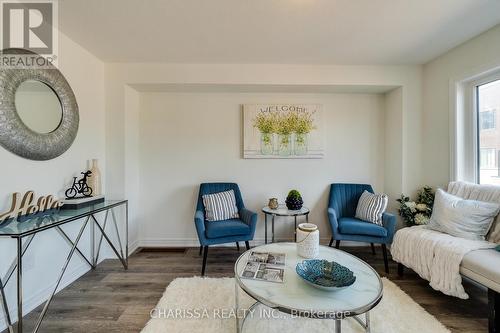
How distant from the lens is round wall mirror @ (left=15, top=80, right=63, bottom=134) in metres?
1.80

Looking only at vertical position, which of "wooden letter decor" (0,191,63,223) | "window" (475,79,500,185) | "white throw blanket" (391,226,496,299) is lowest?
"white throw blanket" (391,226,496,299)

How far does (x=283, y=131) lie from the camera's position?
321cm

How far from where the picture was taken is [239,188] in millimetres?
3232

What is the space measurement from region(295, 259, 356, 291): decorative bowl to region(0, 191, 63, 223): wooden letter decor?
206 cm

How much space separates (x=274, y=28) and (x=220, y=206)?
80.4 inches

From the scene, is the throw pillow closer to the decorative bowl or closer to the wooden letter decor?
the decorative bowl

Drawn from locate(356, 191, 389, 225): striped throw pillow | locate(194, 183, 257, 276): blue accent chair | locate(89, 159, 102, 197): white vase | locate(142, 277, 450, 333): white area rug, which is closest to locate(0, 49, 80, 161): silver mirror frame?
locate(89, 159, 102, 197): white vase

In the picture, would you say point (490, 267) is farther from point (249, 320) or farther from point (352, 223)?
point (249, 320)

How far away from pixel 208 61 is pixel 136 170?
179 centimetres

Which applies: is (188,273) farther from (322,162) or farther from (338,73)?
(338,73)

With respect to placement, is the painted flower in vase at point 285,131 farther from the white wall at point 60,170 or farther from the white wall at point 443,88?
the white wall at point 60,170

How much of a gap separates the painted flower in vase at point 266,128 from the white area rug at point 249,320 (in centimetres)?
186

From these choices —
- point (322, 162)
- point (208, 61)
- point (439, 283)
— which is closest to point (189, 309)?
point (439, 283)

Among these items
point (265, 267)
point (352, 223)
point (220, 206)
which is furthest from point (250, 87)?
point (265, 267)
